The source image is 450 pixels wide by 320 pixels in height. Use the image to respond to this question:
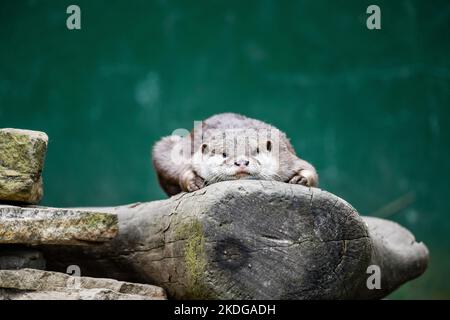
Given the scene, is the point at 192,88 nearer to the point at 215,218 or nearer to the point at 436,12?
the point at 436,12

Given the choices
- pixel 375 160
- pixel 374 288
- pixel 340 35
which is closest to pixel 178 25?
pixel 340 35

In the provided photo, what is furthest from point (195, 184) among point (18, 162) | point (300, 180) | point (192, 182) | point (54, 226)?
point (18, 162)

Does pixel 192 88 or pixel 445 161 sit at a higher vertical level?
pixel 192 88

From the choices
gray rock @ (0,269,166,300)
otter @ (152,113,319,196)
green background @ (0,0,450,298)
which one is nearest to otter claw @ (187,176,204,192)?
otter @ (152,113,319,196)

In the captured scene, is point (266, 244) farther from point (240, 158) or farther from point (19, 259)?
point (19, 259)

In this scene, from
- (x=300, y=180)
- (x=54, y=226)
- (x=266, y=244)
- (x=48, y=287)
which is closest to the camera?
(x=266, y=244)

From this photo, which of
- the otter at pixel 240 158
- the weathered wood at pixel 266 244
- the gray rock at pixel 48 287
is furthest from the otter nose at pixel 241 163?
the gray rock at pixel 48 287

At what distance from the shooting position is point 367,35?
10.5 metres

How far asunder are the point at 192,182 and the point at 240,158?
481 mm

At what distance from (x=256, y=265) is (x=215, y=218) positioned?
14.3 inches

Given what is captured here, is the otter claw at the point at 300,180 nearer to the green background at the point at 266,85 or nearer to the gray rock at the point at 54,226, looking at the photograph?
the gray rock at the point at 54,226

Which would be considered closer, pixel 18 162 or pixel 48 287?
A: pixel 48 287

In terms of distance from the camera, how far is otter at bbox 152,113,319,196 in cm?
488

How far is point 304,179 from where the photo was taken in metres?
5.04
